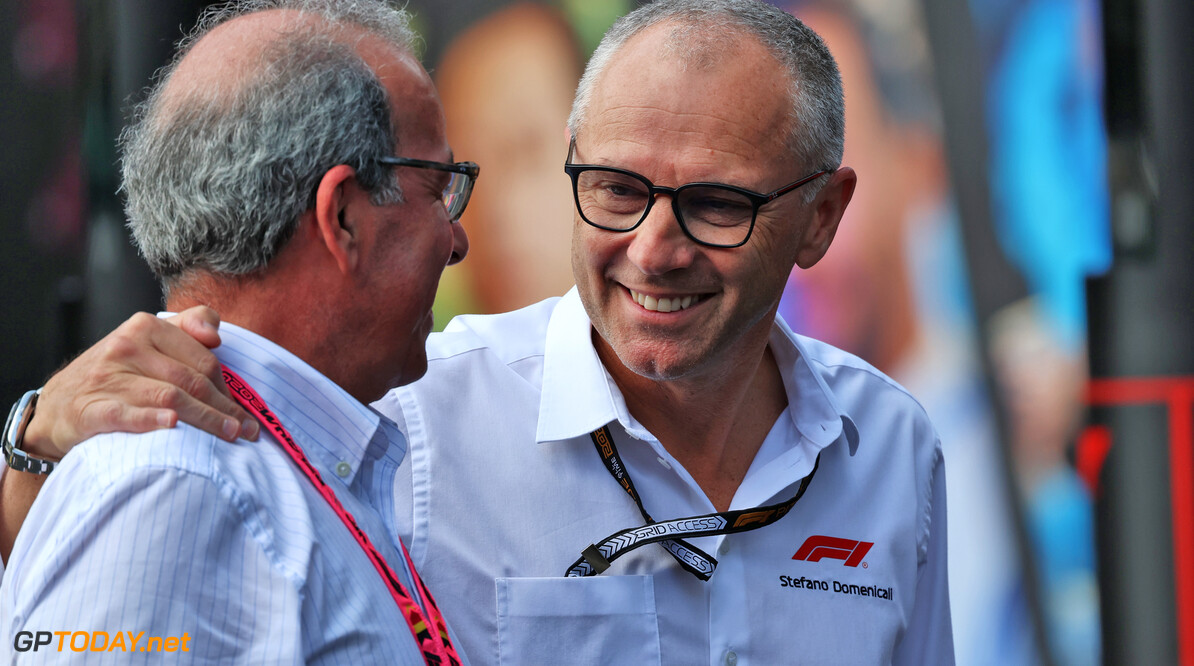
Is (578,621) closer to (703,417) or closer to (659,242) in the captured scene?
(703,417)

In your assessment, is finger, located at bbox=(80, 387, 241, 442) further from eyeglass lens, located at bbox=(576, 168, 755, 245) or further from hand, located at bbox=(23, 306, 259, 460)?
eyeglass lens, located at bbox=(576, 168, 755, 245)

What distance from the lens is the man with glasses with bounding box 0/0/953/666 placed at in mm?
1888

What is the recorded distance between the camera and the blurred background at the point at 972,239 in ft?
12.8

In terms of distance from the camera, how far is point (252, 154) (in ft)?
4.42

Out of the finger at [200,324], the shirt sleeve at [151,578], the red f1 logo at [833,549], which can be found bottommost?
the red f1 logo at [833,549]

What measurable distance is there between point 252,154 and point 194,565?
535mm

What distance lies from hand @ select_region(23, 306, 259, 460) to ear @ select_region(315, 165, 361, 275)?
174mm

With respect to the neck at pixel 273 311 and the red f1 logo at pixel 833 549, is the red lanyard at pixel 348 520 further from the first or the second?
the red f1 logo at pixel 833 549

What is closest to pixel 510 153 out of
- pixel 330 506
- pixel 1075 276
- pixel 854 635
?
pixel 1075 276

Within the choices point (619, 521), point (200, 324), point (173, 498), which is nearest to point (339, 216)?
point (200, 324)

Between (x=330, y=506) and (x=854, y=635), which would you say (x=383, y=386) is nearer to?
(x=330, y=506)

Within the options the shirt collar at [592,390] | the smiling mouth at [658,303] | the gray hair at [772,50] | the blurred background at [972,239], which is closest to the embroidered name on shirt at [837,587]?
the shirt collar at [592,390]

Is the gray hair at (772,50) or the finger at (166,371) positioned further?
the gray hair at (772,50)

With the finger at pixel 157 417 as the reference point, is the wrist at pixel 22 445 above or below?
below
